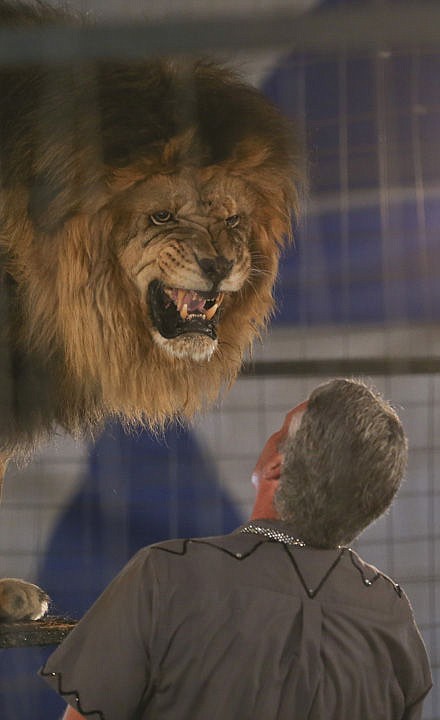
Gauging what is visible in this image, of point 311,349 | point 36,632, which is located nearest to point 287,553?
point 311,349

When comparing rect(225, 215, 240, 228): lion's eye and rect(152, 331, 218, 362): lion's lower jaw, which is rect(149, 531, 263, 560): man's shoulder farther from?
rect(225, 215, 240, 228): lion's eye

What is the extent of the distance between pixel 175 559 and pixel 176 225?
389mm

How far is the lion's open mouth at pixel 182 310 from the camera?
113 centimetres

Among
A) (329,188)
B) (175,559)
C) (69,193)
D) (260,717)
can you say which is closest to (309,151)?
(329,188)

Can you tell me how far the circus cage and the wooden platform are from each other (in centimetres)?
2

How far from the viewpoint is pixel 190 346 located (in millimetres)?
1155

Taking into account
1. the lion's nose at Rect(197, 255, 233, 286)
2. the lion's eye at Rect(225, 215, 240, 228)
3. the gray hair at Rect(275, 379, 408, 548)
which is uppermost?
the lion's eye at Rect(225, 215, 240, 228)

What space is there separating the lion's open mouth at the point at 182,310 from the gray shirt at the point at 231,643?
10.7 inches

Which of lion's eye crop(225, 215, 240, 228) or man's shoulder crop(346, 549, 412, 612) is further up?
lion's eye crop(225, 215, 240, 228)

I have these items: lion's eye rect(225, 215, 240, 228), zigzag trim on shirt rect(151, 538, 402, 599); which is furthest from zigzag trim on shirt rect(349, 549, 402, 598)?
lion's eye rect(225, 215, 240, 228)

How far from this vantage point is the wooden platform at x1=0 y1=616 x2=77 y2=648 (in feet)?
3.75

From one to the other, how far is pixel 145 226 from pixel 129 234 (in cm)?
2

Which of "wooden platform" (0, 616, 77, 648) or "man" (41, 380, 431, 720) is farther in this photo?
"wooden platform" (0, 616, 77, 648)

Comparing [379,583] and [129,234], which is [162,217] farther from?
[379,583]
